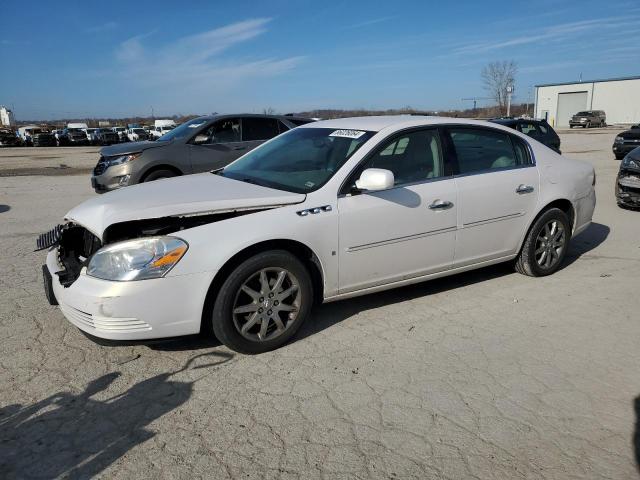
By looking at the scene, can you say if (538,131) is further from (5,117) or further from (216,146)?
(5,117)

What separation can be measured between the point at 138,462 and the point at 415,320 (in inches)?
93.4

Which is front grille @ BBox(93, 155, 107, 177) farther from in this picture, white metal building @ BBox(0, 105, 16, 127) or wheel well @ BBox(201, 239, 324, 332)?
white metal building @ BBox(0, 105, 16, 127)

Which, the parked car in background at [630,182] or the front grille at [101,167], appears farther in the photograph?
the front grille at [101,167]

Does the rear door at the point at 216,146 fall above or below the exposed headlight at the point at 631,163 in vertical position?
above

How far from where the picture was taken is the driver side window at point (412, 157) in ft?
13.5

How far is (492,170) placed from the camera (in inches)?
185

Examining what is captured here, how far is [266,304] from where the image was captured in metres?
3.56

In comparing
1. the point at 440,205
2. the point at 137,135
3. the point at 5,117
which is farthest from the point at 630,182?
the point at 5,117

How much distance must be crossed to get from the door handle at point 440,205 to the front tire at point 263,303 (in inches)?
48.0

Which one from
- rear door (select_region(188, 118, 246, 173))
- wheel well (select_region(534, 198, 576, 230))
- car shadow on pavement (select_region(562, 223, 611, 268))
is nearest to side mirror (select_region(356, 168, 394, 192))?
Result: wheel well (select_region(534, 198, 576, 230))

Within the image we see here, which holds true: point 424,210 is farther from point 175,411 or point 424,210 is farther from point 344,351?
point 175,411

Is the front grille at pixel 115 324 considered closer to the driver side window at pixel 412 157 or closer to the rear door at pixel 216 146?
the driver side window at pixel 412 157

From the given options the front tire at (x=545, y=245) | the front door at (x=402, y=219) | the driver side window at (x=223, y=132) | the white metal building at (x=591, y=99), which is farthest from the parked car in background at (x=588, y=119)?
the front door at (x=402, y=219)

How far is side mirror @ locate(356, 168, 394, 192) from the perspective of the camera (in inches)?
144
